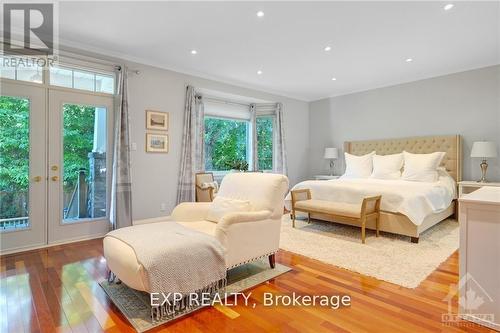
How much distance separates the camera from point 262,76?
5.38 meters

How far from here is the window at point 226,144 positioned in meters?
6.23

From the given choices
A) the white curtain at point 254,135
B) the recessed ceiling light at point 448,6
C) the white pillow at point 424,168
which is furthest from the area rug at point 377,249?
the recessed ceiling light at point 448,6

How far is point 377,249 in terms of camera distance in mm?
3348

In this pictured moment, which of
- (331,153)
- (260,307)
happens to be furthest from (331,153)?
(260,307)

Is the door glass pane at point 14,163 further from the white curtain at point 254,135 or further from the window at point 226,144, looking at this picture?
the white curtain at point 254,135

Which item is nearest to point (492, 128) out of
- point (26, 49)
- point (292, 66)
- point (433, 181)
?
point (433, 181)

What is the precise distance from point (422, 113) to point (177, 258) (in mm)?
5543

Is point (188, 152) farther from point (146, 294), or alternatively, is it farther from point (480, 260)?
point (480, 260)

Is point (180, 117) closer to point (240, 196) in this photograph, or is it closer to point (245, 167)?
point (245, 167)

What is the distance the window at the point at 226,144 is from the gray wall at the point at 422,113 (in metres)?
2.01

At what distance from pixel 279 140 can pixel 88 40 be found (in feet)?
14.1

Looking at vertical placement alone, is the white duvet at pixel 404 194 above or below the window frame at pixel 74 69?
below

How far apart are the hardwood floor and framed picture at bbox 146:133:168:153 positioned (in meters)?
2.11

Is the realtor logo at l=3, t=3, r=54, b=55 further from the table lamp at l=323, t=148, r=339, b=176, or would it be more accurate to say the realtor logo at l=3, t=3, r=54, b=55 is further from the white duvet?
the table lamp at l=323, t=148, r=339, b=176
